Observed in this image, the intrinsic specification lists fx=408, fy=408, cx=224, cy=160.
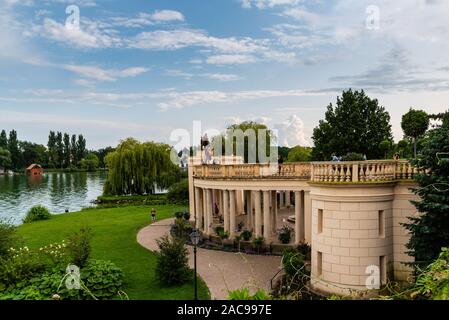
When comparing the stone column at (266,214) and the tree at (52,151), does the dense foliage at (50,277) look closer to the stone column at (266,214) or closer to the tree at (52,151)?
the stone column at (266,214)

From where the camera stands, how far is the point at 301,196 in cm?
2072

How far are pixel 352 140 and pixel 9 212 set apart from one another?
123ft

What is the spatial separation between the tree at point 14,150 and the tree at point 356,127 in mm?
125511

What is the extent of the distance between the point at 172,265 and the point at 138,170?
37.0 metres

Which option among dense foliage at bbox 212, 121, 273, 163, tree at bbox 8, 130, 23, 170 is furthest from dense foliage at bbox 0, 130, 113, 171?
dense foliage at bbox 212, 121, 273, 163

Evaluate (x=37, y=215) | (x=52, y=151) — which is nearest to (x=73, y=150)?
(x=52, y=151)

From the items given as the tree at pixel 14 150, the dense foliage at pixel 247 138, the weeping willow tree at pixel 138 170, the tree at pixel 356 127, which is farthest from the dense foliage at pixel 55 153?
the tree at pixel 356 127

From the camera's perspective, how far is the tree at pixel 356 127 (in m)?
36.6

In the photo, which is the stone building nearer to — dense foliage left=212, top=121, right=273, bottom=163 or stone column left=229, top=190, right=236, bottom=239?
stone column left=229, top=190, right=236, bottom=239

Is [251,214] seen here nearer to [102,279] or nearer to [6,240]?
[102,279]

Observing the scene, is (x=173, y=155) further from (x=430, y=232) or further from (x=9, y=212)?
(x=430, y=232)

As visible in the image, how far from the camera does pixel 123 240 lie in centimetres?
2659

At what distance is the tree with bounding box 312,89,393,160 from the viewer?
36.6m
